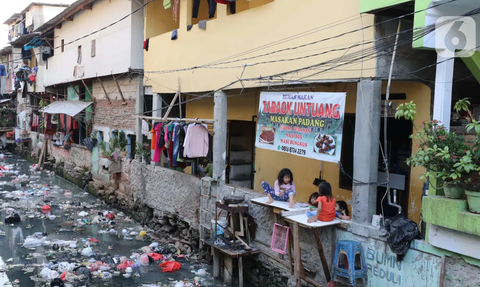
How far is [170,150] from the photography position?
9828 mm

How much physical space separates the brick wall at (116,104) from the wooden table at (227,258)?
19.4ft

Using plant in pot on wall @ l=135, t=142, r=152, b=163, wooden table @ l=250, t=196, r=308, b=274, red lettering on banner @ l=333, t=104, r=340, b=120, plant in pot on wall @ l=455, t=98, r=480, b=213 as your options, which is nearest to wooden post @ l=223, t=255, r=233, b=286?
wooden table @ l=250, t=196, r=308, b=274

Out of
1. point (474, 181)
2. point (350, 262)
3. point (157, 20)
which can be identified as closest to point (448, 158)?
point (474, 181)

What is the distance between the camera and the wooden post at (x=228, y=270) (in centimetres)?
786

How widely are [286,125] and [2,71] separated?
2679cm

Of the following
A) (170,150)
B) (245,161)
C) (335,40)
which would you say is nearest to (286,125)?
(335,40)

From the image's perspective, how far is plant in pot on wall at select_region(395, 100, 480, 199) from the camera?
4.29 metres

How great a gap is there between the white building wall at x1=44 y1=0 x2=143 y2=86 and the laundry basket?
8.33 m

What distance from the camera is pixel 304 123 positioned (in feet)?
21.6

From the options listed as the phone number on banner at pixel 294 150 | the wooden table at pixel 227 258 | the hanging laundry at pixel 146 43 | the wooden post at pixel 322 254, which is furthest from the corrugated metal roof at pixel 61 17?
the wooden post at pixel 322 254

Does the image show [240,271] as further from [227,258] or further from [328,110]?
[328,110]

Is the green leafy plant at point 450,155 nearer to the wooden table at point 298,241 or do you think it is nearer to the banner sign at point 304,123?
the banner sign at point 304,123

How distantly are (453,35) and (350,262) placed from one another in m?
3.27

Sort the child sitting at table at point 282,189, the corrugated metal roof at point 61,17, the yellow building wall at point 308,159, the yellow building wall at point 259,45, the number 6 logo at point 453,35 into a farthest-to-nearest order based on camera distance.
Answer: the corrugated metal roof at point 61,17 → the child sitting at table at point 282,189 → the yellow building wall at point 308,159 → the yellow building wall at point 259,45 → the number 6 logo at point 453,35
